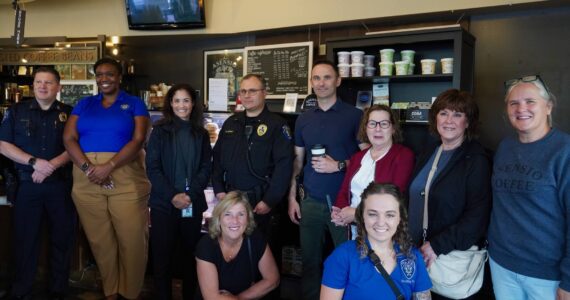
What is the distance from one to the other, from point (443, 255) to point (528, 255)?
361mm

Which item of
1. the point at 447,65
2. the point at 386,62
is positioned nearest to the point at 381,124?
the point at 447,65

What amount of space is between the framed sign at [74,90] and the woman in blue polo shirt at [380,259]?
4.76 meters

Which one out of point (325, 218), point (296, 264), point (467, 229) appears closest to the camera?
point (467, 229)

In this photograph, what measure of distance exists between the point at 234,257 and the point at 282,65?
2.90m

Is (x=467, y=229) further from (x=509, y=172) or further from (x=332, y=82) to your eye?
(x=332, y=82)

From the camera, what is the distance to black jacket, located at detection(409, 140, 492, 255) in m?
2.05

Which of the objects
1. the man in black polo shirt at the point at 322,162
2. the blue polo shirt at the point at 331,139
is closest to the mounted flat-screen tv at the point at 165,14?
the man in black polo shirt at the point at 322,162

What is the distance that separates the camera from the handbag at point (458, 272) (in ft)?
6.88

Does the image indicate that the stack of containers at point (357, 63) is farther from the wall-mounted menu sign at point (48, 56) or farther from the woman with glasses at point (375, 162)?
the wall-mounted menu sign at point (48, 56)

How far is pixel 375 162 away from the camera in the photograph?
2.48m

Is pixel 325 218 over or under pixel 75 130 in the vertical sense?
under

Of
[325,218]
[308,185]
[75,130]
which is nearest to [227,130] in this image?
[308,185]

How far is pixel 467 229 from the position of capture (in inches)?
80.7

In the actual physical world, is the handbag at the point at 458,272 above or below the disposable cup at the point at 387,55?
below
